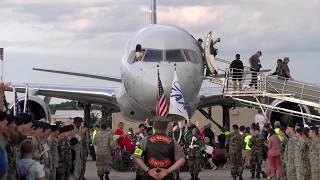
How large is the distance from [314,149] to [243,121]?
38153 millimetres

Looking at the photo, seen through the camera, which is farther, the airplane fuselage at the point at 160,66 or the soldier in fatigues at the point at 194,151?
the airplane fuselage at the point at 160,66

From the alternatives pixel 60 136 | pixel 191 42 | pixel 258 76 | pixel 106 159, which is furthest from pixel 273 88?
pixel 60 136

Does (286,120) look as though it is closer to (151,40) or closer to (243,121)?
(151,40)

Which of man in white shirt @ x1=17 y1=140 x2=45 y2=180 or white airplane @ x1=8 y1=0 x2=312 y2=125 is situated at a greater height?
white airplane @ x1=8 y1=0 x2=312 y2=125

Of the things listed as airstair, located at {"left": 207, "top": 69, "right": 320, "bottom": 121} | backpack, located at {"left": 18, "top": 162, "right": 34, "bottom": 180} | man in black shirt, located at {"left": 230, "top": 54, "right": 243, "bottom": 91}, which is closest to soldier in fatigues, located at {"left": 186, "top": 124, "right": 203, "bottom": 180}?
airstair, located at {"left": 207, "top": 69, "right": 320, "bottom": 121}

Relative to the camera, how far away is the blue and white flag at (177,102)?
64.5 ft

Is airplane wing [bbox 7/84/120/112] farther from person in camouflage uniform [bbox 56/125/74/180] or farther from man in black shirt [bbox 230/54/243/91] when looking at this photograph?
person in camouflage uniform [bbox 56/125/74/180]

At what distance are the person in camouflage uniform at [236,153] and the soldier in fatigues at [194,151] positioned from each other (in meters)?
0.90

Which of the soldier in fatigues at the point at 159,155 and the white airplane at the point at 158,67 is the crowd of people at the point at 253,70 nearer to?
the white airplane at the point at 158,67

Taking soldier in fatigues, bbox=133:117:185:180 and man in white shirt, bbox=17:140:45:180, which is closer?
man in white shirt, bbox=17:140:45:180

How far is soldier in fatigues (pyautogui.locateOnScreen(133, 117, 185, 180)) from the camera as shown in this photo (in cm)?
948

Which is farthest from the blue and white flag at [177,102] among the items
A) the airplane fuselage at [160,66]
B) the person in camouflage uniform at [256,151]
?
the person in camouflage uniform at [256,151]

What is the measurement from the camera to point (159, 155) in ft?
31.3

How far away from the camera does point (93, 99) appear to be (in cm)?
2900
